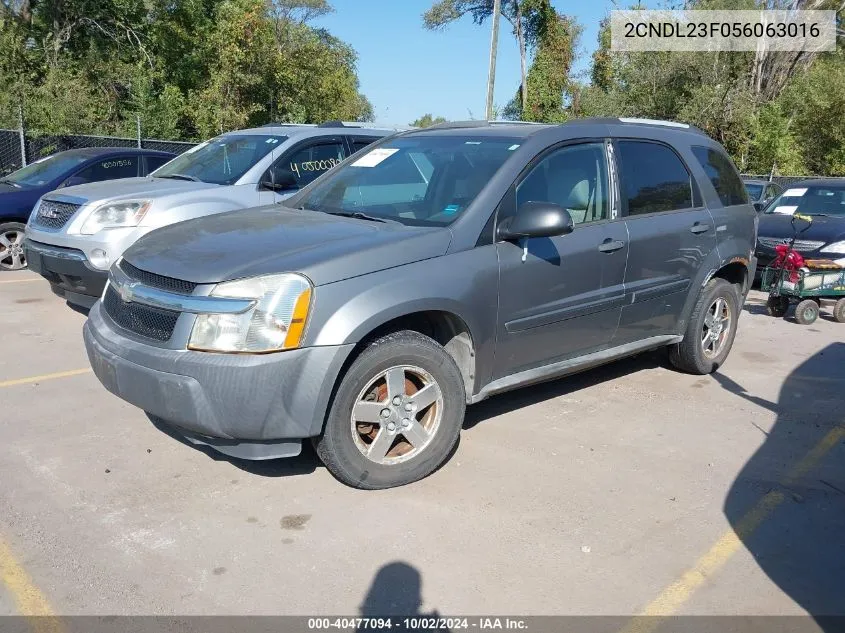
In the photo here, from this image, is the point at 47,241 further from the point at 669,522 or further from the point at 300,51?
the point at 300,51

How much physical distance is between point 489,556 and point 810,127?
3160 centimetres

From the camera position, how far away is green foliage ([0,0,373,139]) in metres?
23.2

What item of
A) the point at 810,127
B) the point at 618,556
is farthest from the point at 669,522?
the point at 810,127

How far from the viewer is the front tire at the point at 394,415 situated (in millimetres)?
3869

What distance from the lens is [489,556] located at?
11.5 feet

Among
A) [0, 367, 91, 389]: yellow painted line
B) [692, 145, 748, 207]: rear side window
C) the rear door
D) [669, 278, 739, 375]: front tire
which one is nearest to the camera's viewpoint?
the rear door

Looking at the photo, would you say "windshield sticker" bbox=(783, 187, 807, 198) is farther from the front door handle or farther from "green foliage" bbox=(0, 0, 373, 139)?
"green foliage" bbox=(0, 0, 373, 139)

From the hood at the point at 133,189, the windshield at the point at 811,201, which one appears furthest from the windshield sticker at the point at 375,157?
the windshield at the point at 811,201

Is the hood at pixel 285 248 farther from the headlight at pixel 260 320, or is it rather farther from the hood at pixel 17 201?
the hood at pixel 17 201

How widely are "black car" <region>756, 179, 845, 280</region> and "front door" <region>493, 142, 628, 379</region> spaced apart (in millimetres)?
5934

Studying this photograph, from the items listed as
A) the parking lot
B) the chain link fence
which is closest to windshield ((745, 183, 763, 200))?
the parking lot

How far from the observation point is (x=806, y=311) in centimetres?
870

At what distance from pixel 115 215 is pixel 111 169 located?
11.1 feet

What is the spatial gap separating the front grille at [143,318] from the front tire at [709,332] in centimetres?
387
